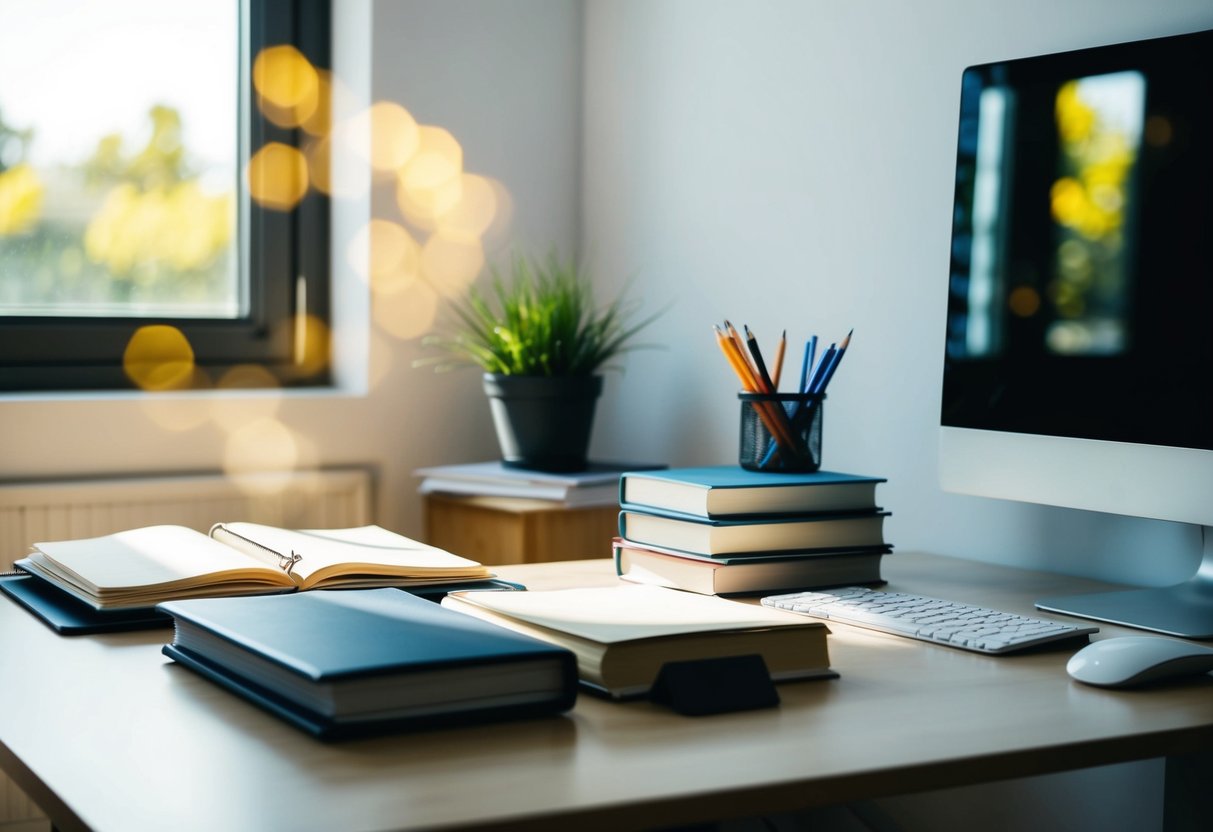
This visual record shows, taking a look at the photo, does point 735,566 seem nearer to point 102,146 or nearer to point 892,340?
point 892,340

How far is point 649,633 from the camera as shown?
0.90m

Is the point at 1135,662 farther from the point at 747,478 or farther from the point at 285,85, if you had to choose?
the point at 285,85

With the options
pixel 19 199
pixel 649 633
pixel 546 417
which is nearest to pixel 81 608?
pixel 649 633

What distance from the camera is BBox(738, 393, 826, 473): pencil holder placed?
4.70 ft

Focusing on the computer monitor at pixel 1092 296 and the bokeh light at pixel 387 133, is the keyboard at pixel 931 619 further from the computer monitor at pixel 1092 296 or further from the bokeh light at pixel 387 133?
the bokeh light at pixel 387 133

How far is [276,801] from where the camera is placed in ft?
2.23

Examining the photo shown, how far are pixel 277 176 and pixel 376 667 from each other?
1.66 metres

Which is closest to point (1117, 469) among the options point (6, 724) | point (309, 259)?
point (6, 724)

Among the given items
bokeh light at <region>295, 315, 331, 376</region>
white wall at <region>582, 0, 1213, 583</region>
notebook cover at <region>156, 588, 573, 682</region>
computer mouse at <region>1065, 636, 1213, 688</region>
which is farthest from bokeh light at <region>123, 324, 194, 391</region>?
computer mouse at <region>1065, 636, 1213, 688</region>

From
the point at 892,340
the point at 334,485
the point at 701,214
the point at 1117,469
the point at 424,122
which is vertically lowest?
the point at 334,485

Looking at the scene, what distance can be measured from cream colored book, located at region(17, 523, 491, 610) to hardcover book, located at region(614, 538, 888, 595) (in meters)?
0.17

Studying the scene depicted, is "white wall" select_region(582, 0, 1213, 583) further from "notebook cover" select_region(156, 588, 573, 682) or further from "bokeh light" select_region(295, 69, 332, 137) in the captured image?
"notebook cover" select_region(156, 588, 573, 682)

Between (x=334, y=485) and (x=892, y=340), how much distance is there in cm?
96

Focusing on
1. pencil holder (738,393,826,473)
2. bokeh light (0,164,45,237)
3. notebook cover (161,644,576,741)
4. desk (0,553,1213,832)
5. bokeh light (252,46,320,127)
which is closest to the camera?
desk (0,553,1213,832)
